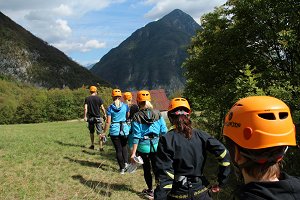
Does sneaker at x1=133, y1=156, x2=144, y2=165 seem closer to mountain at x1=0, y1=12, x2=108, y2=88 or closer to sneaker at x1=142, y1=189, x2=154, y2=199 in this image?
sneaker at x1=142, y1=189, x2=154, y2=199

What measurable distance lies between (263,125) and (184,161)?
237cm

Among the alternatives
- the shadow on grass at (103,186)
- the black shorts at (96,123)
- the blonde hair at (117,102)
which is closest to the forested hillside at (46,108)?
the black shorts at (96,123)

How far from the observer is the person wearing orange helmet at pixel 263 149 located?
7.59 feet

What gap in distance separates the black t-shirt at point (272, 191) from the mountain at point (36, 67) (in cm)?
17912

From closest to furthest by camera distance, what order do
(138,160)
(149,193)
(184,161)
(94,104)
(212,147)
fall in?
1. (184,161)
2. (212,147)
3. (138,160)
4. (149,193)
5. (94,104)

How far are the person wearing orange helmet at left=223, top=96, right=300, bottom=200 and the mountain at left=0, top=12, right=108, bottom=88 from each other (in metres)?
179

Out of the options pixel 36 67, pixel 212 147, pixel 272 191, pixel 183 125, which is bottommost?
pixel 212 147

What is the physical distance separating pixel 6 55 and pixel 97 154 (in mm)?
189814

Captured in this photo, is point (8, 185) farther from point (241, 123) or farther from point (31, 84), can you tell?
Answer: point (31, 84)

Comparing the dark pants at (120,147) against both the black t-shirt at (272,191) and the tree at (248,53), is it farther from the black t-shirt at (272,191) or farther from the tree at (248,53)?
the black t-shirt at (272,191)

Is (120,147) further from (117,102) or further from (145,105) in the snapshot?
(145,105)

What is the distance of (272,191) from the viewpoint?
2303 millimetres

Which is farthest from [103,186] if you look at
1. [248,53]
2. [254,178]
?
[248,53]

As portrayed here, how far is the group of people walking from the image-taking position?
2.37 metres
